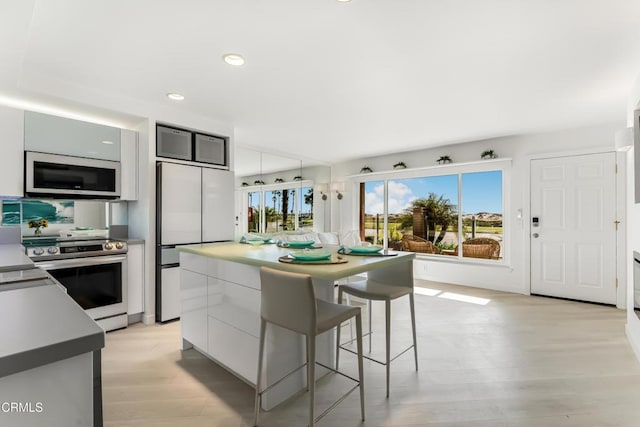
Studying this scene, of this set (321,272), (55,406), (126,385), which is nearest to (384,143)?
(321,272)

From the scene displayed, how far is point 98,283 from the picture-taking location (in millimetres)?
3125

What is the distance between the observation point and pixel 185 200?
361 cm

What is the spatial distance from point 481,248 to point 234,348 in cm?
453

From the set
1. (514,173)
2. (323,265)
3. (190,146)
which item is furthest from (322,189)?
(323,265)

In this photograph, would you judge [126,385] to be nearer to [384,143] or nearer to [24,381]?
[24,381]

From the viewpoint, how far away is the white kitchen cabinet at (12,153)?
273 centimetres

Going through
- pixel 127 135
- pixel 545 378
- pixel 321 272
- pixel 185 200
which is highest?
pixel 127 135

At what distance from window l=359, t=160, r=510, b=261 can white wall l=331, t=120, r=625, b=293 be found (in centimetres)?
17

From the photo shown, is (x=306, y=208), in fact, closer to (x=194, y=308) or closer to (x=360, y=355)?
(x=194, y=308)

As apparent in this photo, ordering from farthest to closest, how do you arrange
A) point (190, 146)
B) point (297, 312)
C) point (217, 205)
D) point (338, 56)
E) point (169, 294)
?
point (217, 205), point (190, 146), point (169, 294), point (338, 56), point (297, 312)

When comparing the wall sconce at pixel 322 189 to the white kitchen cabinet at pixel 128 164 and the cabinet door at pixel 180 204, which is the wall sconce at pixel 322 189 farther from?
the white kitchen cabinet at pixel 128 164

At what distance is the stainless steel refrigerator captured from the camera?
3.45 metres

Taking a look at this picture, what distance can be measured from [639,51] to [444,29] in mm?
1564

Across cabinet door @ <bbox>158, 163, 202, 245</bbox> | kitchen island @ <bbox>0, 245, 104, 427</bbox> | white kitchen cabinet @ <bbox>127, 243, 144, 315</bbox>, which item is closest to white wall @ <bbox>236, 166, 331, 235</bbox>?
cabinet door @ <bbox>158, 163, 202, 245</bbox>
